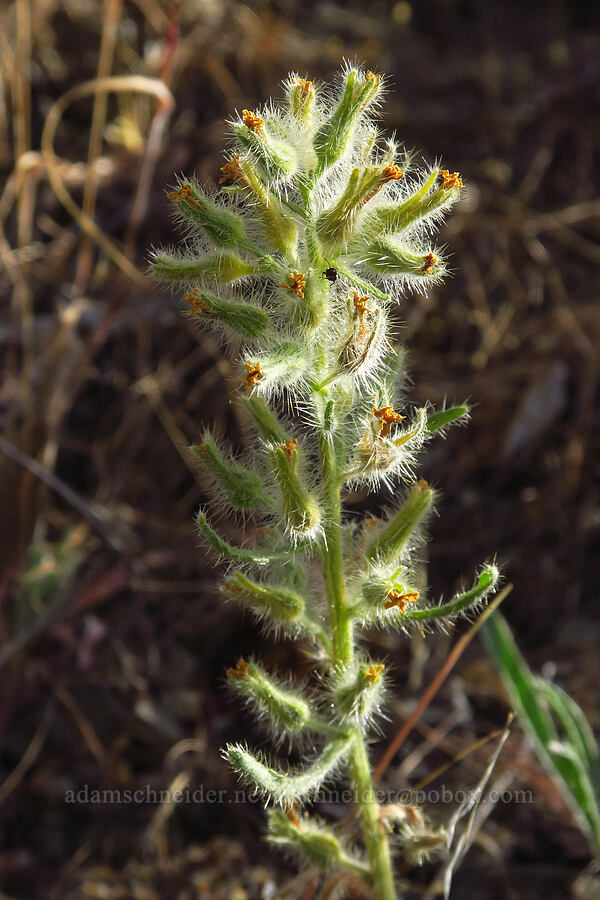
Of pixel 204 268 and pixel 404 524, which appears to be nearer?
pixel 204 268

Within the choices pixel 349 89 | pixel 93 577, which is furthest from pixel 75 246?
pixel 349 89

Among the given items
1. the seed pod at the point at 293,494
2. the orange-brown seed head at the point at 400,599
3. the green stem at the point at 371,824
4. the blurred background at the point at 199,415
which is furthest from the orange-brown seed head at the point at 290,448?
the blurred background at the point at 199,415

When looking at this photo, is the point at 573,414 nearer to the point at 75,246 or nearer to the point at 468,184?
the point at 468,184

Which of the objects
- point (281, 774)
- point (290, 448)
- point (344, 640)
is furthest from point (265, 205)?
point (281, 774)

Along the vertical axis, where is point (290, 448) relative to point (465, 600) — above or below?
above

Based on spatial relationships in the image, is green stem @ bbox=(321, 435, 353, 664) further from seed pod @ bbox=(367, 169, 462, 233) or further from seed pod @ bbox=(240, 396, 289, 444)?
seed pod @ bbox=(367, 169, 462, 233)

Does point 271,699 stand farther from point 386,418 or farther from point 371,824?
point 386,418

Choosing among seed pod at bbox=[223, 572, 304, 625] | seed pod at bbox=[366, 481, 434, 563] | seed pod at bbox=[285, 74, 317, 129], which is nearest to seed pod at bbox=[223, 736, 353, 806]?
seed pod at bbox=[223, 572, 304, 625]
